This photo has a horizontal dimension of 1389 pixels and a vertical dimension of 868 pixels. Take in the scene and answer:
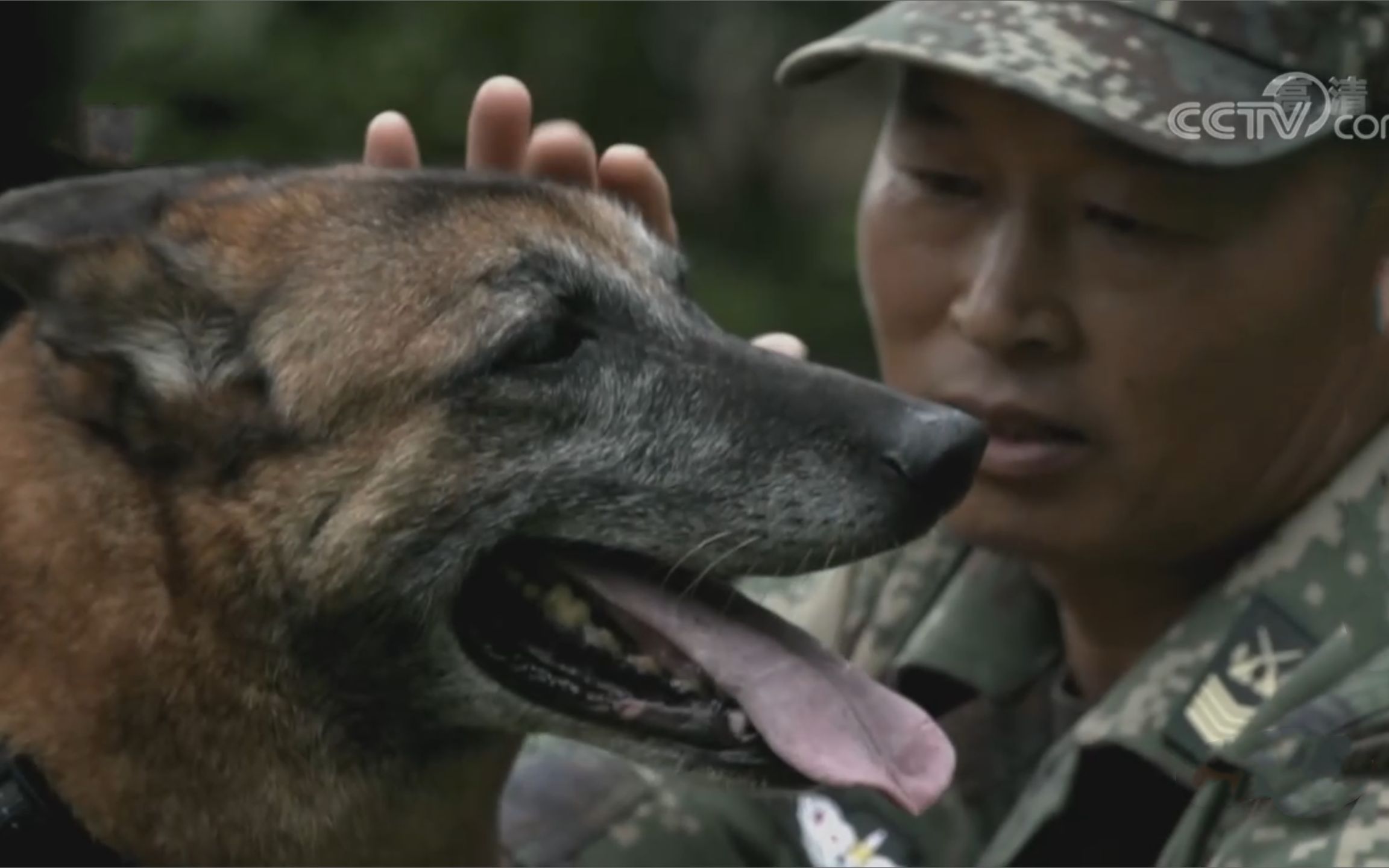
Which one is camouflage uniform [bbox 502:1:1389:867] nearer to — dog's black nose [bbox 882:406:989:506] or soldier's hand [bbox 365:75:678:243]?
soldier's hand [bbox 365:75:678:243]

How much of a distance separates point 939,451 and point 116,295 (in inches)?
38.6

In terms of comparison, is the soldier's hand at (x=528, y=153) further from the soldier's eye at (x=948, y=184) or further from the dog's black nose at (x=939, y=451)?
the dog's black nose at (x=939, y=451)

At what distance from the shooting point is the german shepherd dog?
2.40m

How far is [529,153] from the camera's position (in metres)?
2.93

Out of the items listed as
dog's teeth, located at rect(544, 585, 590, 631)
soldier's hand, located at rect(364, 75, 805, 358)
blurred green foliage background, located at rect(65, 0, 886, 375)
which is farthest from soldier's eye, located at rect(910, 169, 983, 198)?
blurred green foliage background, located at rect(65, 0, 886, 375)

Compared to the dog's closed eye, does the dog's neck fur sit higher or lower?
lower

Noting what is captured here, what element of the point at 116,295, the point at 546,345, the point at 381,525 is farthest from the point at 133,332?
the point at 546,345

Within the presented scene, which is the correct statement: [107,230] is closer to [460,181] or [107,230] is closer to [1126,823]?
[460,181]

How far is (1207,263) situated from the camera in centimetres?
253

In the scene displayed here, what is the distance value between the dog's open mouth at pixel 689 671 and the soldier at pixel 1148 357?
207mm

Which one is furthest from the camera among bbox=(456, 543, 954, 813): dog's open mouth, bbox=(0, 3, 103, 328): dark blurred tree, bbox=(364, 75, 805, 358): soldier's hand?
bbox=(0, 3, 103, 328): dark blurred tree

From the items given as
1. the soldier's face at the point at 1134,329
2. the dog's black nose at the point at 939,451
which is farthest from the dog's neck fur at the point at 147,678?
the soldier's face at the point at 1134,329

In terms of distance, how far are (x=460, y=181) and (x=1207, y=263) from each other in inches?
36.1

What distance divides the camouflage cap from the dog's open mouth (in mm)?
712
